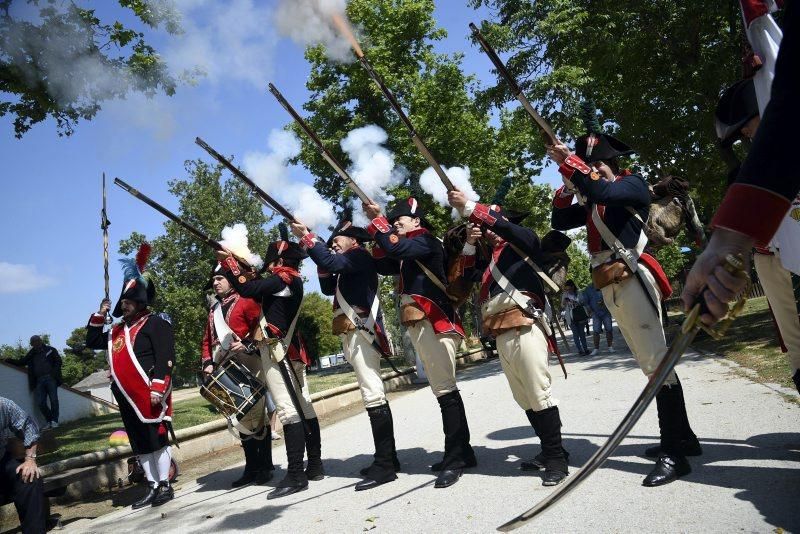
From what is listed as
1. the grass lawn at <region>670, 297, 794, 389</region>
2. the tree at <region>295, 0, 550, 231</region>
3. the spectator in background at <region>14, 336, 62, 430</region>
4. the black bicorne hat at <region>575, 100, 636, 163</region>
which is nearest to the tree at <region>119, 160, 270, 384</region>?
the tree at <region>295, 0, 550, 231</region>

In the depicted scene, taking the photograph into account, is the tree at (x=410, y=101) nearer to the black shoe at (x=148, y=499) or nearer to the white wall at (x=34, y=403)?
the white wall at (x=34, y=403)

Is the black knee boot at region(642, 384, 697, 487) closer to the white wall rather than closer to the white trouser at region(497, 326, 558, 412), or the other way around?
the white trouser at region(497, 326, 558, 412)

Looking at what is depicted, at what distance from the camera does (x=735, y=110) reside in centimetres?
359

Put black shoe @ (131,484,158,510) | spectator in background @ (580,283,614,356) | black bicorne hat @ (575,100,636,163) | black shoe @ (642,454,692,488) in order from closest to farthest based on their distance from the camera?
1. black shoe @ (642,454,692,488)
2. black bicorne hat @ (575,100,636,163)
3. black shoe @ (131,484,158,510)
4. spectator in background @ (580,283,614,356)

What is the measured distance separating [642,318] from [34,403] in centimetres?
1431

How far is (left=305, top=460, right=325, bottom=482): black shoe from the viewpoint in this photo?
6.17 metres

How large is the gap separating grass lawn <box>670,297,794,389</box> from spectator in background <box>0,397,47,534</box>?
248 inches

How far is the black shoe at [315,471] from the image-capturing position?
6.17m

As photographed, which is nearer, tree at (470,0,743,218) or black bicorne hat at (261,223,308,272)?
black bicorne hat at (261,223,308,272)

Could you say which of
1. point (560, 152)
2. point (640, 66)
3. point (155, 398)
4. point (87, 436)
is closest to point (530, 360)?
point (560, 152)

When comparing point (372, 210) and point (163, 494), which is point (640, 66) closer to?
point (372, 210)

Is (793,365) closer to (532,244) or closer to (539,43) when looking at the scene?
(532,244)

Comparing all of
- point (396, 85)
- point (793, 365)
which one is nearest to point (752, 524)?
point (793, 365)

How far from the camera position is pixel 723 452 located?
4.56 metres
